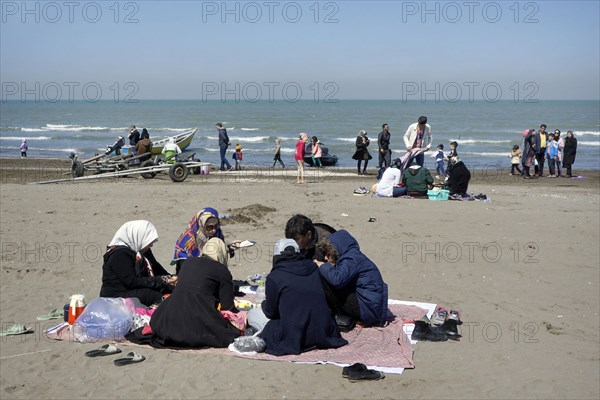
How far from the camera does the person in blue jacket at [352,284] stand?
6.16 meters

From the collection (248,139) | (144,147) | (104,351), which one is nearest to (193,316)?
(104,351)

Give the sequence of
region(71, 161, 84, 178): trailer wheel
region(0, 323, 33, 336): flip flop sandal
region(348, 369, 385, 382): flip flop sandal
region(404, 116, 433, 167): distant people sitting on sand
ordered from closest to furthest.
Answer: region(348, 369, 385, 382): flip flop sandal < region(0, 323, 33, 336): flip flop sandal < region(404, 116, 433, 167): distant people sitting on sand < region(71, 161, 84, 178): trailer wheel

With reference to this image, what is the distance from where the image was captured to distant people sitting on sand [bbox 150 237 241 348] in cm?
581

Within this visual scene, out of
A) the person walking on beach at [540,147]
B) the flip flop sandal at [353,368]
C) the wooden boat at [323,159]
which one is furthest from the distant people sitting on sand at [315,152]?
the flip flop sandal at [353,368]

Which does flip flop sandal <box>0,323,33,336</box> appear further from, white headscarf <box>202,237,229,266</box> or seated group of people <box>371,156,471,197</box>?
seated group of people <box>371,156,471,197</box>

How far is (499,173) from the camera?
22.7m

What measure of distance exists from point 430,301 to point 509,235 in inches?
153

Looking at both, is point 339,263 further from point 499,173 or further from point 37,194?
point 499,173

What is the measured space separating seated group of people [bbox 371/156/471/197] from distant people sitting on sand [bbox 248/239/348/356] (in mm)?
8664

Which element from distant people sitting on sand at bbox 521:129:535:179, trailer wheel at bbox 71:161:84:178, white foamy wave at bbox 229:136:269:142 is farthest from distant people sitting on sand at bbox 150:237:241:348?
white foamy wave at bbox 229:136:269:142

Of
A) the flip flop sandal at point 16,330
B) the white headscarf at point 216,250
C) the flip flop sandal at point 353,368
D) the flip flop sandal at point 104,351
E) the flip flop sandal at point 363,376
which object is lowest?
the flip flop sandal at point 363,376

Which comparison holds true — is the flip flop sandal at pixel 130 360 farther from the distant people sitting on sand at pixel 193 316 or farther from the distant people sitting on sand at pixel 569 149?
the distant people sitting on sand at pixel 569 149

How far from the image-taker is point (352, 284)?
20.6 ft

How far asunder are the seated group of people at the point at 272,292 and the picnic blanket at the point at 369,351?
3.3 inches
